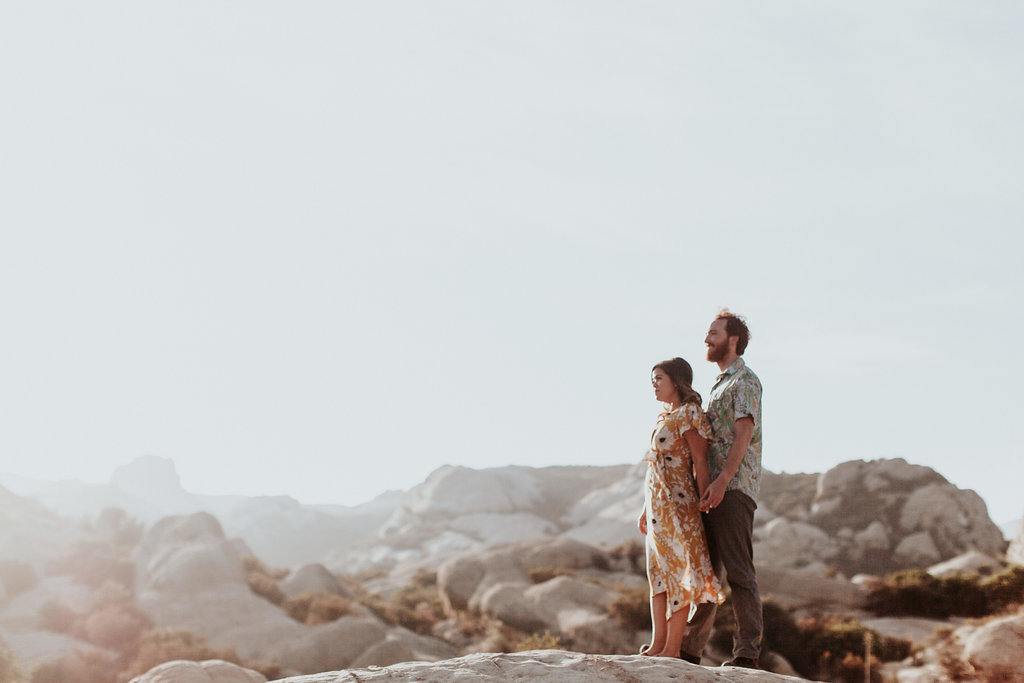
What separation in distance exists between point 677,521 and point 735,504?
483 mm

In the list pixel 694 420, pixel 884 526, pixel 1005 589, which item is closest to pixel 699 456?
pixel 694 420

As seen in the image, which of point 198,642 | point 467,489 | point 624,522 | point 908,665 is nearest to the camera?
point 908,665

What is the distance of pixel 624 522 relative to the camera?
168 ft

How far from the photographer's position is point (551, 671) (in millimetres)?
5035

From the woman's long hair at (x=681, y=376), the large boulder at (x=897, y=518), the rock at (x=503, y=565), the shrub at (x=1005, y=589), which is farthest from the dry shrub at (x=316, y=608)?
the large boulder at (x=897, y=518)

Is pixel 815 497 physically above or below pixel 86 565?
above

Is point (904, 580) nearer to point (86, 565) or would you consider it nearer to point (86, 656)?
point (86, 656)

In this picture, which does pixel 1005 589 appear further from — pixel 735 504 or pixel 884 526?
pixel 735 504

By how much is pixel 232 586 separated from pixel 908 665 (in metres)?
17.4

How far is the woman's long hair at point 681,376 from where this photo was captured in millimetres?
6809

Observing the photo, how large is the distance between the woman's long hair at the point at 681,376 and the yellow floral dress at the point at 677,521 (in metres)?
0.13

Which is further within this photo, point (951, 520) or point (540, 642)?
point (951, 520)

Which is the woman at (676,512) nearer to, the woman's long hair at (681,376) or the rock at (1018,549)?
the woman's long hair at (681,376)

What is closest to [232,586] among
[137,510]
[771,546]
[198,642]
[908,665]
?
[198,642]
